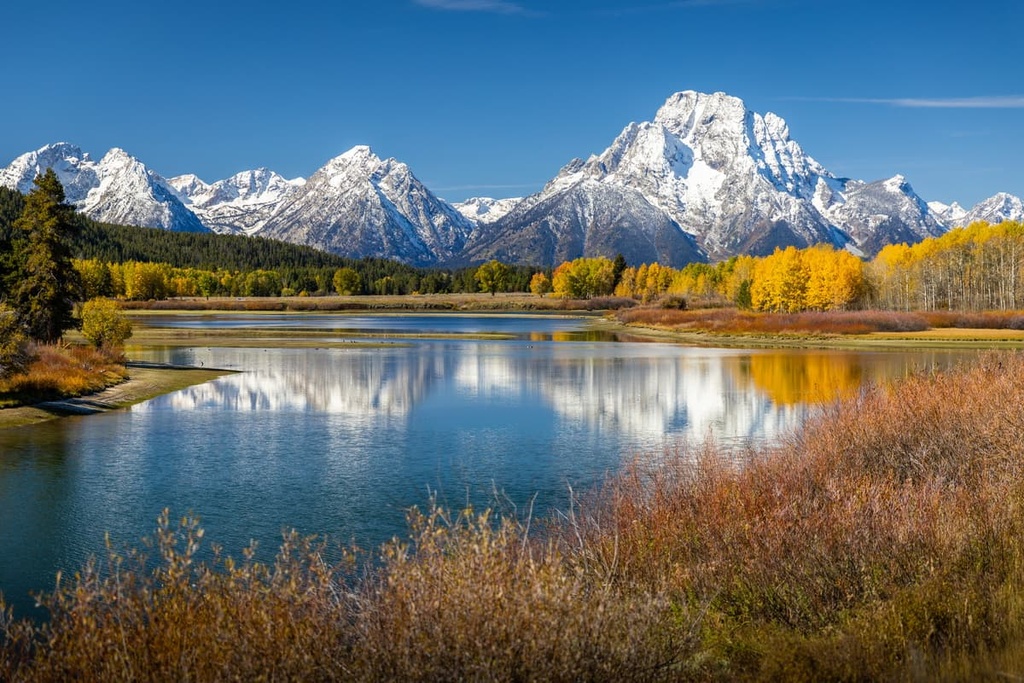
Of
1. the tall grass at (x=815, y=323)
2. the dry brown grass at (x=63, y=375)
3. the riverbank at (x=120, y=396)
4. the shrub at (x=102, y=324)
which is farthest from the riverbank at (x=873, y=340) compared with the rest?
the dry brown grass at (x=63, y=375)

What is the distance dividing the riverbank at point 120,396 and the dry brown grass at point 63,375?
1.66 feet

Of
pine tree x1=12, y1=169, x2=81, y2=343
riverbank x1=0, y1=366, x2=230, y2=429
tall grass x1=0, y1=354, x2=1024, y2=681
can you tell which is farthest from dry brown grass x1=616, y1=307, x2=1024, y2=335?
tall grass x1=0, y1=354, x2=1024, y2=681

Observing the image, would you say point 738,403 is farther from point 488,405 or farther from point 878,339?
point 878,339

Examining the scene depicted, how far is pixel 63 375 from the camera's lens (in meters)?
39.2

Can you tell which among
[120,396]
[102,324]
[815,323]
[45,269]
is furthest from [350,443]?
[815,323]

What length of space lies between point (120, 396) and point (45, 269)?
19381 millimetres

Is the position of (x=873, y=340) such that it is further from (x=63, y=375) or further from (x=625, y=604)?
(x=625, y=604)

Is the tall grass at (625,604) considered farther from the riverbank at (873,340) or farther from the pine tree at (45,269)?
the riverbank at (873,340)

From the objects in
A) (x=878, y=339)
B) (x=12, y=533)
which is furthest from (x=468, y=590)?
(x=878, y=339)

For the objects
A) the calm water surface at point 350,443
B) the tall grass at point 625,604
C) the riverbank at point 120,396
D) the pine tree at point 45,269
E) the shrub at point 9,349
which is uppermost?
the pine tree at point 45,269

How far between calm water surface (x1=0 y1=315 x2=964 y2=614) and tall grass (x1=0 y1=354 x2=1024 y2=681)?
3.91 m

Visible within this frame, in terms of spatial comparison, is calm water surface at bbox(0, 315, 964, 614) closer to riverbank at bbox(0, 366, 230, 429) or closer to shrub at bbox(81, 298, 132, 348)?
riverbank at bbox(0, 366, 230, 429)

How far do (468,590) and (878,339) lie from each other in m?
83.2

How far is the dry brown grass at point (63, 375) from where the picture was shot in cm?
3509
